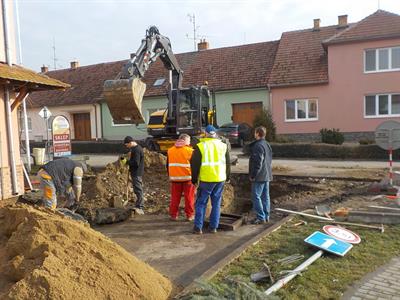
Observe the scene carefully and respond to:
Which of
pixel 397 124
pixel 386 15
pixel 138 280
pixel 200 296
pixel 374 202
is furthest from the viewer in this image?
pixel 386 15

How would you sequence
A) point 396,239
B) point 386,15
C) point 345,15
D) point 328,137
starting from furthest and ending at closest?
1. point 345,15
2. point 386,15
3. point 328,137
4. point 396,239

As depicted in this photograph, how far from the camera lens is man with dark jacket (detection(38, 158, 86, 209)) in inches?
283

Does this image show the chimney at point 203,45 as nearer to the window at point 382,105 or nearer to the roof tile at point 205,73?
the roof tile at point 205,73

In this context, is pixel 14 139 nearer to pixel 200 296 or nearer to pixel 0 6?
pixel 0 6

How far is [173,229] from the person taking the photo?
7945mm

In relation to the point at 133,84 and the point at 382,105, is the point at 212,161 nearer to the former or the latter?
the point at 133,84

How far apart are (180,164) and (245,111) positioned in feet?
70.2

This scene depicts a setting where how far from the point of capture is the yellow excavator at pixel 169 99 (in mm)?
12336

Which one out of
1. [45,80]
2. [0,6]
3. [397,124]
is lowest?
[397,124]

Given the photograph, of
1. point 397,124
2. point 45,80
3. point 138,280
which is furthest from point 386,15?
point 138,280

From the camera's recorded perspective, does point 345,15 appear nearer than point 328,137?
No

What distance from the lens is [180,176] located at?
8.53 metres

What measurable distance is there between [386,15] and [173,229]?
79.3ft

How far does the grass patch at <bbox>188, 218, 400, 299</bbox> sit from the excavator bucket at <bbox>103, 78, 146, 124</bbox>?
21.2 ft
